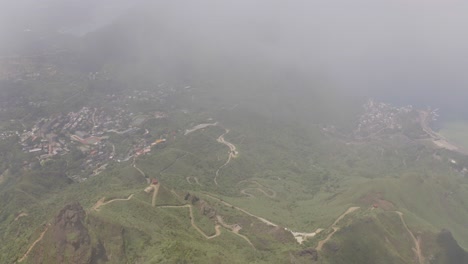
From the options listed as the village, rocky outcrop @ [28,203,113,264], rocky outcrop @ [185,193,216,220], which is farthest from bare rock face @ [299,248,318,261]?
the village

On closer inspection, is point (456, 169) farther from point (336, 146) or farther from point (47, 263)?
point (47, 263)

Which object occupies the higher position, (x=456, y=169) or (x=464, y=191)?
(x=464, y=191)

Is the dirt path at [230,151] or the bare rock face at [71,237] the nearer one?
the bare rock face at [71,237]

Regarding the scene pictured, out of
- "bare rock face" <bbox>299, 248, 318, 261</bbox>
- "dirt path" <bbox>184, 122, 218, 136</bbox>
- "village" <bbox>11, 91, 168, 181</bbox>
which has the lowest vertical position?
"village" <bbox>11, 91, 168, 181</bbox>

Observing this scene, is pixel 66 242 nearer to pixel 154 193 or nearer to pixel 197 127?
pixel 154 193

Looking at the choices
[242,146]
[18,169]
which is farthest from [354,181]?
[18,169]

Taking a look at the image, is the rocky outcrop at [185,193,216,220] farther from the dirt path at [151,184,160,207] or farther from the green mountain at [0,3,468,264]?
the dirt path at [151,184,160,207]

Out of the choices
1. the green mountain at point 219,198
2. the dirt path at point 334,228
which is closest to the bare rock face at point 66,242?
the green mountain at point 219,198

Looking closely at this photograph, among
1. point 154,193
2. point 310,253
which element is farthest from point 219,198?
point 310,253

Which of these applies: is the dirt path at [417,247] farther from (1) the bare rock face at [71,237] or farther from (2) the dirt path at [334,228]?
(1) the bare rock face at [71,237]

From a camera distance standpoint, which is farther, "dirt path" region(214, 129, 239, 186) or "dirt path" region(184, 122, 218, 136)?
"dirt path" region(184, 122, 218, 136)

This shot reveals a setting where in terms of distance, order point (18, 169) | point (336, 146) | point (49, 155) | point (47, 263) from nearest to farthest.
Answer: point (47, 263) < point (18, 169) < point (49, 155) < point (336, 146)
